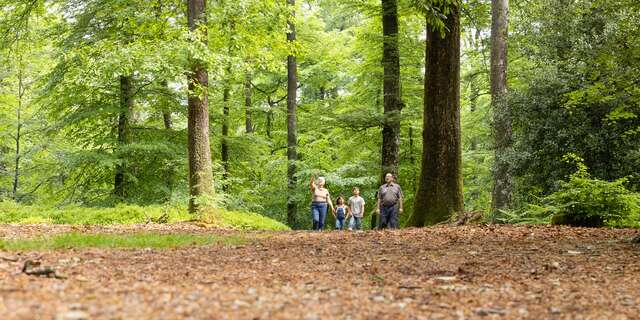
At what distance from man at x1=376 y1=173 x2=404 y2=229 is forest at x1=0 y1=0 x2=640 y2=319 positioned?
4.99 feet

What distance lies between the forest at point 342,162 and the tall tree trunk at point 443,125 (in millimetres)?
38

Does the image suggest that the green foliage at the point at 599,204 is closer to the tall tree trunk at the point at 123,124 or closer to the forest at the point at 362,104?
the forest at the point at 362,104

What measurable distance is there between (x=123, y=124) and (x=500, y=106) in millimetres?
11518

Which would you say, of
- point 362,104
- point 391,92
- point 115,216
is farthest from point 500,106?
point 115,216

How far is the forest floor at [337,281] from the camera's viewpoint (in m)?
3.48

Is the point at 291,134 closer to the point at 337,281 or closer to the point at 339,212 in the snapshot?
the point at 339,212

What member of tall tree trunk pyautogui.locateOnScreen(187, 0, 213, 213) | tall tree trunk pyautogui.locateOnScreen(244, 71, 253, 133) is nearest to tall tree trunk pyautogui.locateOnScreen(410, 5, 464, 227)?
tall tree trunk pyautogui.locateOnScreen(187, 0, 213, 213)

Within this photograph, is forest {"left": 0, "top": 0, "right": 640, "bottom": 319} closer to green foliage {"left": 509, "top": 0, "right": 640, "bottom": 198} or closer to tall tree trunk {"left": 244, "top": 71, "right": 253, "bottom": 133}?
green foliage {"left": 509, "top": 0, "right": 640, "bottom": 198}

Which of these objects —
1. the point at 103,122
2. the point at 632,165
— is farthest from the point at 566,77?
the point at 103,122

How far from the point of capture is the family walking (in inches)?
489

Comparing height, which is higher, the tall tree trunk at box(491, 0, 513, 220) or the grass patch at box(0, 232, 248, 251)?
the tall tree trunk at box(491, 0, 513, 220)

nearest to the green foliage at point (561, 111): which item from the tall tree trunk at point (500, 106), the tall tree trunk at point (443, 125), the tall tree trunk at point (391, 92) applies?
the tall tree trunk at point (500, 106)

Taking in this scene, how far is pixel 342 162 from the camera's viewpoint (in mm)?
25125

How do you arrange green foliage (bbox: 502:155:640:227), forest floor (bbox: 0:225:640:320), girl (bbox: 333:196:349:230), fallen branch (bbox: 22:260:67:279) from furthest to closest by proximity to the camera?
girl (bbox: 333:196:349:230), green foliage (bbox: 502:155:640:227), fallen branch (bbox: 22:260:67:279), forest floor (bbox: 0:225:640:320)
